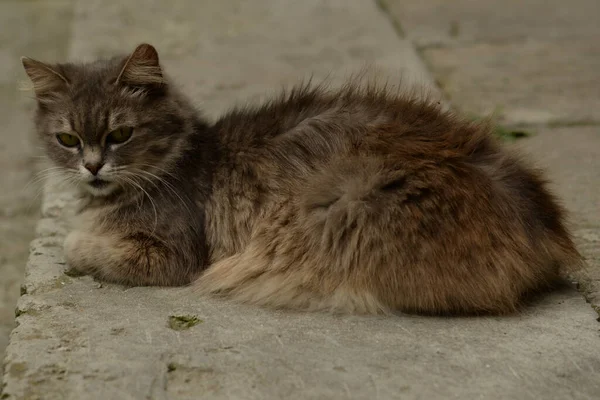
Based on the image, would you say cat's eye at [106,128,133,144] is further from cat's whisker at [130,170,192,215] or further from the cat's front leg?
the cat's front leg

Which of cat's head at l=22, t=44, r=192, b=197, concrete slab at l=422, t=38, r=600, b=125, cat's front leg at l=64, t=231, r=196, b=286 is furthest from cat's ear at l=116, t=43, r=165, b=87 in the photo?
concrete slab at l=422, t=38, r=600, b=125

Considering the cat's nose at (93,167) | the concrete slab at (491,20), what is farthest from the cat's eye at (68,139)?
the concrete slab at (491,20)

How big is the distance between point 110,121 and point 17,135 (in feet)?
12.5

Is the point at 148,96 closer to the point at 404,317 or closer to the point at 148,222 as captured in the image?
the point at 148,222

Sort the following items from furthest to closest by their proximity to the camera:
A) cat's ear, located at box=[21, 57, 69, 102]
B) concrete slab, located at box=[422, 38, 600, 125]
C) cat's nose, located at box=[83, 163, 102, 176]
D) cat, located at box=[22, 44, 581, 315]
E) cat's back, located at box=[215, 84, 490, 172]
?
concrete slab, located at box=[422, 38, 600, 125] → cat's ear, located at box=[21, 57, 69, 102] → cat's nose, located at box=[83, 163, 102, 176] → cat's back, located at box=[215, 84, 490, 172] → cat, located at box=[22, 44, 581, 315]

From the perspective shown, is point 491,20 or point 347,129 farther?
point 491,20

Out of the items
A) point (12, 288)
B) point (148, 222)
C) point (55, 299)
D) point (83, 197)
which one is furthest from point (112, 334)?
point (12, 288)

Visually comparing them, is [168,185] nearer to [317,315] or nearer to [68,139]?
[68,139]

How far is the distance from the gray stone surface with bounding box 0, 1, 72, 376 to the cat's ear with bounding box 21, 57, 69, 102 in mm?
1609

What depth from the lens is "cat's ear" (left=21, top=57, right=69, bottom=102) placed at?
371cm

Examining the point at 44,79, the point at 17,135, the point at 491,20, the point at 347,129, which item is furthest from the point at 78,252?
Answer: the point at 491,20

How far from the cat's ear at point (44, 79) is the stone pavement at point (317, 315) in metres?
0.76

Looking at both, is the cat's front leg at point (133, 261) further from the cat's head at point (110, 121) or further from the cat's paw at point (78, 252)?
the cat's head at point (110, 121)

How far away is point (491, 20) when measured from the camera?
7742 millimetres
